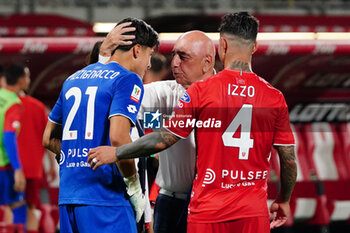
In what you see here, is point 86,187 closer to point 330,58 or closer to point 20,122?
point 20,122

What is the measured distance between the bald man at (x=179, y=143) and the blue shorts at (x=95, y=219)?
0.71 meters

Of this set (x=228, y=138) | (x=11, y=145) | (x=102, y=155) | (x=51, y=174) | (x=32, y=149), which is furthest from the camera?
(x=51, y=174)

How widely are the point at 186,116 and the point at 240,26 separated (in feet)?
1.61

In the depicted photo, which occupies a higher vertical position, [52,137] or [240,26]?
[240,26]

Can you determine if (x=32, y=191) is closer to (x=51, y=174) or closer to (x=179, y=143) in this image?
(x=51, y=174)

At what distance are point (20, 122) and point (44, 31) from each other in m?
1.60

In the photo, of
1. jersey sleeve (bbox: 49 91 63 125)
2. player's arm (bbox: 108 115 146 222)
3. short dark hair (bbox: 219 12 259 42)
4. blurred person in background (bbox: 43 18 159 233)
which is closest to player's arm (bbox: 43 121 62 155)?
jersey sleeve (bbox: 49 91 63 125)

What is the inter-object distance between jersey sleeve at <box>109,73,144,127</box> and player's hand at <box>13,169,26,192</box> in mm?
3551

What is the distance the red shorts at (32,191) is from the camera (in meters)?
6.55

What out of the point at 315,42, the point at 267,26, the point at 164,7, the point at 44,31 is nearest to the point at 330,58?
the point at 315,42

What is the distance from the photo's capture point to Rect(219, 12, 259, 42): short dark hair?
3.05m

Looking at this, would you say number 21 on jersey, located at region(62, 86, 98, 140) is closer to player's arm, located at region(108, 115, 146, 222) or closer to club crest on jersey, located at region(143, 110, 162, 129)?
player's arm, located at region(108, 115, 146, 222)

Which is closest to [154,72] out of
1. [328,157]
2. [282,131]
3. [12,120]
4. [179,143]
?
[179,143]

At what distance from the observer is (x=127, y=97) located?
2.89 m
